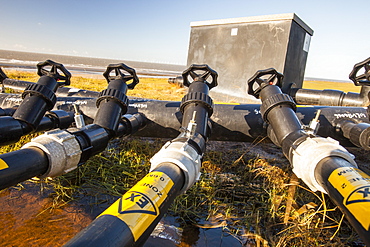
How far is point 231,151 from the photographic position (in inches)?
142

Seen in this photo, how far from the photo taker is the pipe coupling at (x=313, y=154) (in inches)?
57.7

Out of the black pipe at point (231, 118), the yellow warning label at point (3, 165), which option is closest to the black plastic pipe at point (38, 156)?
the yellow warning label at point (3, 165)

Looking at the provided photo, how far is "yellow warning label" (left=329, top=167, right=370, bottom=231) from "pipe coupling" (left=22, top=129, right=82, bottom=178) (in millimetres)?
1605

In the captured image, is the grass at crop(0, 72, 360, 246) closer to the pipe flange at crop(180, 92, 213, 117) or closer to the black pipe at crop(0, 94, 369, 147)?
the black pipe at crop(0, 94, 369, 147)

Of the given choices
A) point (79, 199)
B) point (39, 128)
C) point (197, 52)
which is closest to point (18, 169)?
point (79, 199)

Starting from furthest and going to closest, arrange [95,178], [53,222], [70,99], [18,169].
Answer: [70,99]
[95,178]
[53,222]
[18,169]

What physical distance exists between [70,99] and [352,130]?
11.7ft

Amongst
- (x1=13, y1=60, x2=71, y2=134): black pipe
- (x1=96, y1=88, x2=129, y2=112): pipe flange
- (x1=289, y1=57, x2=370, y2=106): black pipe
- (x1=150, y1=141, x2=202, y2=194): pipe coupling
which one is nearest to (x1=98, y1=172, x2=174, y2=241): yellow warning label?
(x1=150, y1=141, x2=202, y2=194): pipe coupling

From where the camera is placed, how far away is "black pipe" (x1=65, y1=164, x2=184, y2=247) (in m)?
0.89

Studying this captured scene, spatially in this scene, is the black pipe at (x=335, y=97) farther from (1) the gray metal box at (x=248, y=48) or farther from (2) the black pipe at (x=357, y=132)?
(2) the black pipe at (x=357, y=132)

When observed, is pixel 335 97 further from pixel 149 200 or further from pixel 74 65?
pixel 74 65

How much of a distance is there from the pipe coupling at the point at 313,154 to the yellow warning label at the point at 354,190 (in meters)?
0.15

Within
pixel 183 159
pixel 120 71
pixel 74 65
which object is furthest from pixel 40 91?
pixel 74 65

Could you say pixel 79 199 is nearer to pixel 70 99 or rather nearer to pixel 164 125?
pixel 164 125
